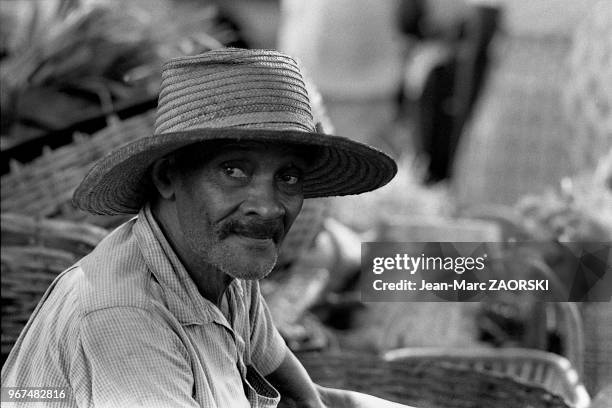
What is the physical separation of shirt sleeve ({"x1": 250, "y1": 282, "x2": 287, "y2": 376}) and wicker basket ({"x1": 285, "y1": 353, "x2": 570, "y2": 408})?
55 centimetres

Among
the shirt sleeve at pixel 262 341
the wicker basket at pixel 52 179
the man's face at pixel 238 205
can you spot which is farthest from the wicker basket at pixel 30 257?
the man's face at pixel 238 205

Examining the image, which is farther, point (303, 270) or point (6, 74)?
point (303, 270)

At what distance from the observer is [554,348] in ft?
9.38

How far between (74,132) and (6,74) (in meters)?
0.32

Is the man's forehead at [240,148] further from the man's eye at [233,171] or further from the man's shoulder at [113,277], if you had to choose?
the man's shoulder at [113,277]

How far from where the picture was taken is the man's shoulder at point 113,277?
1367mm

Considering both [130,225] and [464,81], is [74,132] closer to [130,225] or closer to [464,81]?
[130,225]

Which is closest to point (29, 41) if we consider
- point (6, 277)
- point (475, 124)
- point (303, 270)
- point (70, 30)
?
point (70, 30)

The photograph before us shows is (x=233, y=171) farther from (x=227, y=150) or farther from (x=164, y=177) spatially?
(x=164, y=177)

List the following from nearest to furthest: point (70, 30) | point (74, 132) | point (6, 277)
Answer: point (6, 277) → point (74, 132) → point (70, 30)

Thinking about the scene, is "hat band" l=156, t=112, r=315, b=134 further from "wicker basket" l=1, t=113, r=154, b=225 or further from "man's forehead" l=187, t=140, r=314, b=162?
"wicker basket" l=1, t=113, r=154, b=225

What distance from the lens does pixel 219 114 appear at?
1.45m

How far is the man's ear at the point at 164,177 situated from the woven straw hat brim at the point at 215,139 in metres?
0.02

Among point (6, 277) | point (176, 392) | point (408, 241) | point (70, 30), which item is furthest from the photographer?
point (408, 241)
